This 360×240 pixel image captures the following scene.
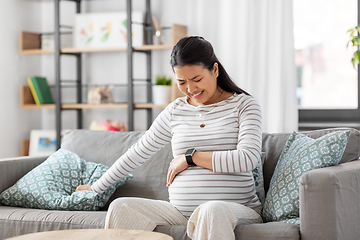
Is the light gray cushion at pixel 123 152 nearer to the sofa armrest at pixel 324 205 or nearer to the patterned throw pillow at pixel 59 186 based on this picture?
the patterned throw pillow at pixel 59 186

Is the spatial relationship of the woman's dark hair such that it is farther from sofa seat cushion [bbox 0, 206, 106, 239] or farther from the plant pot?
the plant pot

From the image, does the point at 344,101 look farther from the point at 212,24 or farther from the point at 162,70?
the point at 162,70

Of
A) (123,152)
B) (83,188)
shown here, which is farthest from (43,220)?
(123,152)

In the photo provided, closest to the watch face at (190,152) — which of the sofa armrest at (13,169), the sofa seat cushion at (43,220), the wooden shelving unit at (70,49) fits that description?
the sofa seat cushion at (43,220)

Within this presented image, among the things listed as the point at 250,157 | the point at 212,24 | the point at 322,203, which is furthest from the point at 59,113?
the point at 322,203

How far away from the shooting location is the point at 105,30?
3557 millimetres

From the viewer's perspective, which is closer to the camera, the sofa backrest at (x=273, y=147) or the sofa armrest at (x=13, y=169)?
the sofa backrest at (x=273, y=147)

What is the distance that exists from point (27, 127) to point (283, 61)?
205 centimetres

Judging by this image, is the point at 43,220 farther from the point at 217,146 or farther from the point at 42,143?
the point at 42,143

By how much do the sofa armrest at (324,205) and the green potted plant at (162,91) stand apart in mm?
1895

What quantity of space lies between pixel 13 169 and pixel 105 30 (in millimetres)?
1602

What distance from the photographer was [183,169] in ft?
5.78

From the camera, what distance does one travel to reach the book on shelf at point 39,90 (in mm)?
3674

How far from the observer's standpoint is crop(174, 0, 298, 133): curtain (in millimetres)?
3146
